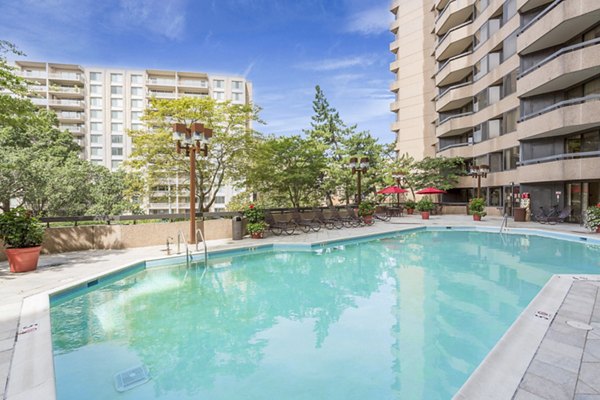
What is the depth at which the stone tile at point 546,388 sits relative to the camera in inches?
109

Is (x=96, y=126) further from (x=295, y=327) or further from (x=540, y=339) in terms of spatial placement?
(x=540, y=339)

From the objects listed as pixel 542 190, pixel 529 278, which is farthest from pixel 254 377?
pixel 542 190

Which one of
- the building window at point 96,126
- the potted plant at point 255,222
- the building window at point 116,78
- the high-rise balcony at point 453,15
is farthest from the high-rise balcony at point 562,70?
the building window at point 96,126

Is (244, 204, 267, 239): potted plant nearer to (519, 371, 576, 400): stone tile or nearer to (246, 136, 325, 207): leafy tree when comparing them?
(246, 136, 325, 207): leafy tree

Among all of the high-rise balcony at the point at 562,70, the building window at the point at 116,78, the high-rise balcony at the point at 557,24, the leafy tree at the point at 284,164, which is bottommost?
the leafy tree at the point at 284,164

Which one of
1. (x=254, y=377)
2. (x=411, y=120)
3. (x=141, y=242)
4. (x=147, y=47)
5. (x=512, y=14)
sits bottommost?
(x=254, y=377)

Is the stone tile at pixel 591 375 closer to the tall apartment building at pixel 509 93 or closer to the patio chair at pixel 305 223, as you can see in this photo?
the patio chair at pixel 305 223

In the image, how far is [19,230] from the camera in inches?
298

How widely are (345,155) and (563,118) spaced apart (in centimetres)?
1530

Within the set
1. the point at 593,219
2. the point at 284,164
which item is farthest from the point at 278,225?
the point at 593,219

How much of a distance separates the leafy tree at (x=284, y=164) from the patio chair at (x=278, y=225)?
3428 mm

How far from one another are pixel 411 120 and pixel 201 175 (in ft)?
96.5

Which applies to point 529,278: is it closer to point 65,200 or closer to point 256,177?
point 256,177

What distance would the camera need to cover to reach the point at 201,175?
1645 centimetres
